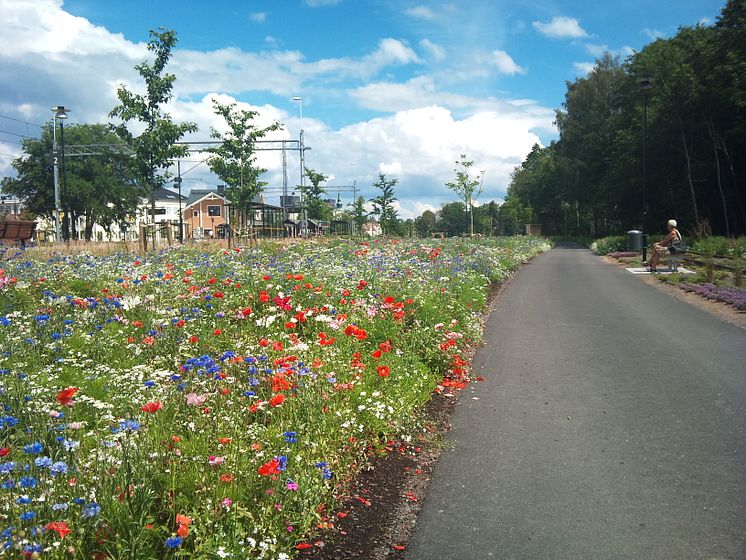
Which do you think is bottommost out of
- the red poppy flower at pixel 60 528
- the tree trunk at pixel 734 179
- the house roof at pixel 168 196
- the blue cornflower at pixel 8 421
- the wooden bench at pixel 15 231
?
the red poppy flower at pixel 60 528

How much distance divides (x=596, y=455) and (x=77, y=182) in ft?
222

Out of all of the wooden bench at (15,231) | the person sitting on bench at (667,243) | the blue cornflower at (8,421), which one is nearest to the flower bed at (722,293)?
the person sitting on bench at (667,243)

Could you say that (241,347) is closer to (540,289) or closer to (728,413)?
(728,413)

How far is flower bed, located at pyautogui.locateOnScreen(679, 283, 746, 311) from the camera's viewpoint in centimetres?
1252

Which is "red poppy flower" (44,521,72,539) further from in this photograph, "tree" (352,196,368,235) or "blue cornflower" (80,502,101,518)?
"tree" (352,196,368,235)

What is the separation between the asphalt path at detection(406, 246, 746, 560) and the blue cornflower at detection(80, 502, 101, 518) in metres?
1.66

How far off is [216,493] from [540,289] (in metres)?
15.0

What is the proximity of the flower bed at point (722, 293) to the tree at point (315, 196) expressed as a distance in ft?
140

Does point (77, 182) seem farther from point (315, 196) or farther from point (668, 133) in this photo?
point (668, 133)

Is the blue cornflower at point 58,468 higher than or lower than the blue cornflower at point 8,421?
lower

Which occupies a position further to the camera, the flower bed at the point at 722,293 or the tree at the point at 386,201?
the tree at the point at 386,201

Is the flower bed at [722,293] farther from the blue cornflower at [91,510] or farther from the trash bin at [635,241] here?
the trash bin at [635,241]

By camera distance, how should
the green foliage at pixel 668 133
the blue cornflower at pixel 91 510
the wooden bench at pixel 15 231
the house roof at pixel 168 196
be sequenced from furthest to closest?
1. the house roof at pixel 168 196
2. the green foliage at pixel 668 133
3. the wooden bench at pixel 15 231
4. the blue cornflower at pixel 91 510

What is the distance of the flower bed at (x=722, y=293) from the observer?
1252cm
